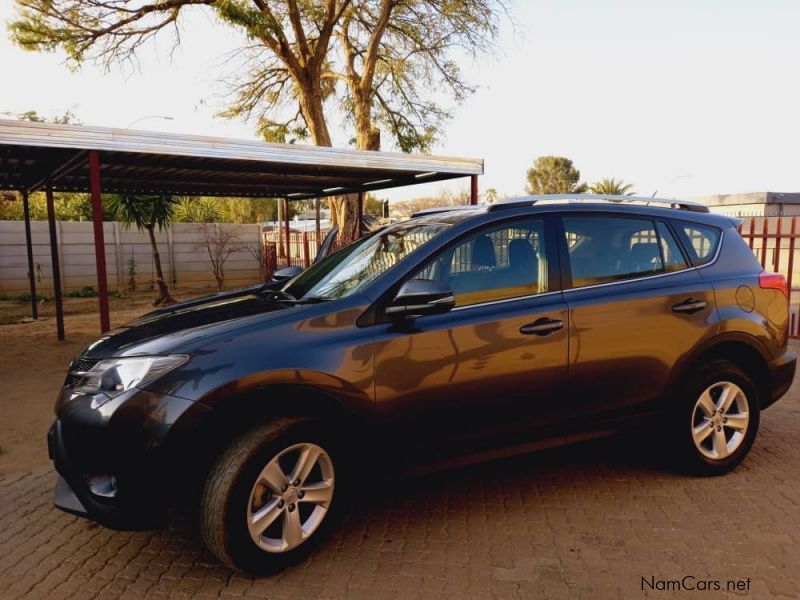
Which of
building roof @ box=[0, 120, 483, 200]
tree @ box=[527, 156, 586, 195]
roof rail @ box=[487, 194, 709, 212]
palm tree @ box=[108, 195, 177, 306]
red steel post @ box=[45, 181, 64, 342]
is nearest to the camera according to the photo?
roof rail @ box=[487, 194, 709, 212]

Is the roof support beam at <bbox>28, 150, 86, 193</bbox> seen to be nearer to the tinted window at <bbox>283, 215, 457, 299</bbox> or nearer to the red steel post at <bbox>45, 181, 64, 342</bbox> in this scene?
the red steel post at <bbox>45, 181, 64, 342</bbox>

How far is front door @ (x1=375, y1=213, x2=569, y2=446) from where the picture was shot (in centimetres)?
282

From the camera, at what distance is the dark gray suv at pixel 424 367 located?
250 centimetres

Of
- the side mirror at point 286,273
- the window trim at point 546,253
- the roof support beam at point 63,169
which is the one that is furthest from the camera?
the roof support beam at point 63,169

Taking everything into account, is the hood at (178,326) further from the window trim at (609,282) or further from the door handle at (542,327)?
the window trim at (609,282)

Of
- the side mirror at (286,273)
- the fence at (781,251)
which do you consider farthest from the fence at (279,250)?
the side mirror at (286,273)

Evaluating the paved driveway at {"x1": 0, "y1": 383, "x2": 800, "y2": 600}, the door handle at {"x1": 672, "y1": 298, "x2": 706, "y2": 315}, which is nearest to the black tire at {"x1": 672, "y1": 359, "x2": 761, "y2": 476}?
the paved driveway at {"x1": 0, "y1": 383, "x2": 800, "y2": 600}

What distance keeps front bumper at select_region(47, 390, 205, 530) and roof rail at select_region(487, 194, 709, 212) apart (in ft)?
6.65

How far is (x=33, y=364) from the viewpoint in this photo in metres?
7.52

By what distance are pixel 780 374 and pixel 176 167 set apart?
305 inches

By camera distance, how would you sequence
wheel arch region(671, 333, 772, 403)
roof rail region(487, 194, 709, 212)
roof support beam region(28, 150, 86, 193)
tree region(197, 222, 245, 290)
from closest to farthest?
roof rail region(487, 194, 709, 212)
wheel arch region(671, 333, 772, 403)
roof support beam region(28, 150, 86, 193)
tree region(197, 222, 245, 290)

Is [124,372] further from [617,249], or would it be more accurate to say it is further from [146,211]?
[146,211]

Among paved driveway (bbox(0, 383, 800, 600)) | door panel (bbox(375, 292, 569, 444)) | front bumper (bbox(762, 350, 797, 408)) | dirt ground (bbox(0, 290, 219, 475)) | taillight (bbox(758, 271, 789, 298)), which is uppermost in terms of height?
taillight (bbox(758, 271, 789, 298))

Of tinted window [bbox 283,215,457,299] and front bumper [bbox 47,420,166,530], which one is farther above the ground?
tinted window [bbox 283,215,457,299]
